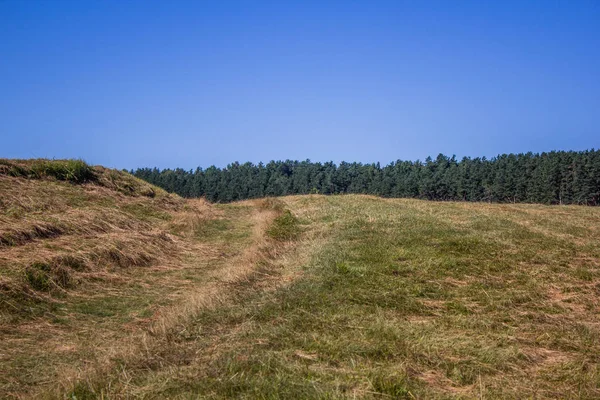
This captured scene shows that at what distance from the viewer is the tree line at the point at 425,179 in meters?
67.0

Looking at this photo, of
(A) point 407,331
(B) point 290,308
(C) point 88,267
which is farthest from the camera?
(C) point 88,267

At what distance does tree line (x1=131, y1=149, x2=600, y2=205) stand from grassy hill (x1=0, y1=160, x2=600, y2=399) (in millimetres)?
61351

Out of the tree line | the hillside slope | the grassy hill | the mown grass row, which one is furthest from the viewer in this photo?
the tree line

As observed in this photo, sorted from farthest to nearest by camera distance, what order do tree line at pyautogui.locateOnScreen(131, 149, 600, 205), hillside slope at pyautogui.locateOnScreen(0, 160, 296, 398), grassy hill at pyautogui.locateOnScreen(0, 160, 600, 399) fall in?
1. tree line at pyautogui.locateOnScreen(131, 149, 600, 205)
2. hillside slope at pyautogui.locateOnScreen(0, 160, 296, 398)
3. grassy hill at pyautogui.locateOnScreen(0, 160, 600, 399)

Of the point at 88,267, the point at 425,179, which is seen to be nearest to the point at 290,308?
the point at 88,267

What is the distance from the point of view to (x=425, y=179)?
287ft

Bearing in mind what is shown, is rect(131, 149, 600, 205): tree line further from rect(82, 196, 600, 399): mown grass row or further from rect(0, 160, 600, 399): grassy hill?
rect(82, 196, 600, 399): mown grass row

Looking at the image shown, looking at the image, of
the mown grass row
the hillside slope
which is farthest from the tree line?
the mown grass row

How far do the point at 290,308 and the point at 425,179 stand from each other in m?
84.9

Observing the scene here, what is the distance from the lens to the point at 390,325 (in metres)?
5.19

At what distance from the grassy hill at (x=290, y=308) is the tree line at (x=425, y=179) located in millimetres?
61351

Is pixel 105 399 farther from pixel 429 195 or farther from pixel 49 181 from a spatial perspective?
pixel 429 195

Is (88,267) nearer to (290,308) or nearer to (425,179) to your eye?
(290,308)

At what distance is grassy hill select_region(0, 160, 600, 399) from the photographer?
3904 mm
